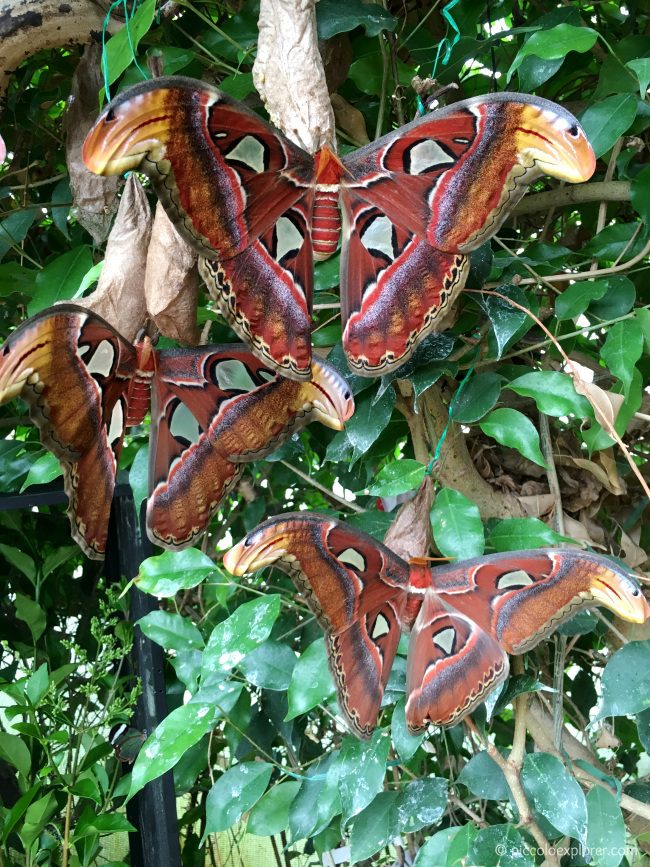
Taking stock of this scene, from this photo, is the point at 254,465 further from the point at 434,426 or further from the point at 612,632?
the point at 612,632

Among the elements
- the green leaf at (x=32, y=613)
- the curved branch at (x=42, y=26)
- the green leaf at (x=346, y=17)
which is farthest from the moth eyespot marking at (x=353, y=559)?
→ the green leaf at (x=32, y=613)

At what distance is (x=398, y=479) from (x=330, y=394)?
236 millimetres

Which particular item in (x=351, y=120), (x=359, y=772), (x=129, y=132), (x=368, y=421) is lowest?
(x=359, y=772)

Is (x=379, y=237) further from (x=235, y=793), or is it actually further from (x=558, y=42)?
(x=235, y=793)

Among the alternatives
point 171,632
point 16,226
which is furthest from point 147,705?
point 16,226

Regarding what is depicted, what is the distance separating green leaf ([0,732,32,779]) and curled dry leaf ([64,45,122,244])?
936 millimetres

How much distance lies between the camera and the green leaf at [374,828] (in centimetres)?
104

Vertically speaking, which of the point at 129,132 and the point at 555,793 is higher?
the point at 129,132

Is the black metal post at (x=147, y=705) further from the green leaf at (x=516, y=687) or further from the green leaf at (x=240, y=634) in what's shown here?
the green leaf at (x=516, y=687)

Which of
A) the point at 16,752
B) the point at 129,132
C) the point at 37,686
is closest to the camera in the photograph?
the point at 129,132

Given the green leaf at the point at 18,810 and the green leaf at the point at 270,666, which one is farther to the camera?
the green leaf at the point at 18,810

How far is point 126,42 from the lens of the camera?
0.85 metres

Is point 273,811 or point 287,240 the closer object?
point 287,240

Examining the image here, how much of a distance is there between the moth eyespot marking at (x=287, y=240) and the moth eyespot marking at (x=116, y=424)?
188mm
